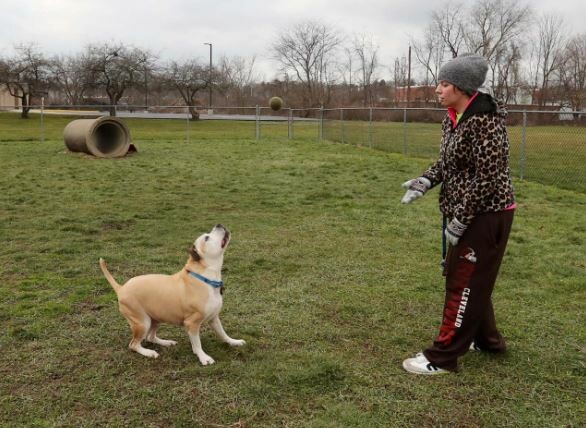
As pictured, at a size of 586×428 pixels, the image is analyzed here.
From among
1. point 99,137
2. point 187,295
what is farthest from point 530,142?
point 187,295

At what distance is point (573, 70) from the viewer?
46.6 metres

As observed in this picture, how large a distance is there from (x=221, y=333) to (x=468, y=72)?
2.11 metres

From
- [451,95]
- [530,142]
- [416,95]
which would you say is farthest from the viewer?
[416,95]

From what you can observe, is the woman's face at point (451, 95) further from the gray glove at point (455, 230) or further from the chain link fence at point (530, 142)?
the chain link fence at point (530, 142)

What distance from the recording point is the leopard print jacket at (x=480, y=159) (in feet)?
9.41

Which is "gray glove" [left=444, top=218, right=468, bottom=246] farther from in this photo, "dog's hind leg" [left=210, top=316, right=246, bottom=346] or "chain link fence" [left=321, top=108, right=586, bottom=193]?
"chain link fence" [left=321, top=108, right=586, bottom=193]

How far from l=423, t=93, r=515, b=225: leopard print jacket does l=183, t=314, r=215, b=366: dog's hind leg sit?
1584 mm

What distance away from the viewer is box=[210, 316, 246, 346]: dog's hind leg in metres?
3.54

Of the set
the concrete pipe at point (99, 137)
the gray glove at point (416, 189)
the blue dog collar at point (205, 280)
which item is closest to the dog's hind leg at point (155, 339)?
the blue dog collar at point (205, 280)

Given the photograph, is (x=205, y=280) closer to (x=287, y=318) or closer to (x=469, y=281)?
(x=287, y=318)

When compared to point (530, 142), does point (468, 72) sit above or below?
above

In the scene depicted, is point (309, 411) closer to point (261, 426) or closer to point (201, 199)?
point (261, 426)

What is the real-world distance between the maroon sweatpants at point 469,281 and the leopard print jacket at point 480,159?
88mm

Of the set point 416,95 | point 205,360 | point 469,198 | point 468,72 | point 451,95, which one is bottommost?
point 205,360
